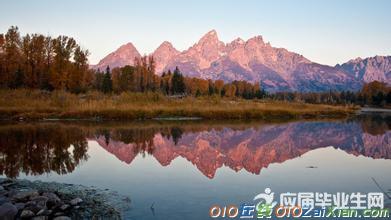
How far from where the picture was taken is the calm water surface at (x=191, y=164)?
9578 mm

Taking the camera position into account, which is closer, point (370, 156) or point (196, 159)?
point (196, 159)

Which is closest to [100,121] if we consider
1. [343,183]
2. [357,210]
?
[343,183]

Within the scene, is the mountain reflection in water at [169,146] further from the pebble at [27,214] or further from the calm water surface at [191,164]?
the pebble at [27,214]

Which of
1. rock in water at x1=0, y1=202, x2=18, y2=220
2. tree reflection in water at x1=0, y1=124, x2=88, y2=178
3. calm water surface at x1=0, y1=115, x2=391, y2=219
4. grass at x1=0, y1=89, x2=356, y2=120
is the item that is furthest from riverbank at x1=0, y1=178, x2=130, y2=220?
grass at x1=0, y1=89, x2=356, y2=120

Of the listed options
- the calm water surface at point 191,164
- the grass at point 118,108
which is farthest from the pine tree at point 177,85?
the calm water surface at point 191,164

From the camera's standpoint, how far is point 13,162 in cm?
1368

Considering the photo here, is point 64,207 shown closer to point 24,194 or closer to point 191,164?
point 24,194

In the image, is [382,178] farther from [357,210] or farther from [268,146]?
[268,146]

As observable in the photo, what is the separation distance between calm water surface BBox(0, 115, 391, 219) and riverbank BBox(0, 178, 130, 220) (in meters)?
0.65

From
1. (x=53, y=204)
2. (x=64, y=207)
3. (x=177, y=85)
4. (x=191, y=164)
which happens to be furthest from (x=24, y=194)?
(x=177, y=85)

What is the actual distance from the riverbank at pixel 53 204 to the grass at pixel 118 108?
24.7 m

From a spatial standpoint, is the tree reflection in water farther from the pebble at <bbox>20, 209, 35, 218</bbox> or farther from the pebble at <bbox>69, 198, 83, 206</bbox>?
the pebble at <bbox>20, 209, 35, 218</bbox>

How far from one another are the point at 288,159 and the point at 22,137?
568 inches

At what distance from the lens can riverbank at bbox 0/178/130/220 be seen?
22.9 ft
